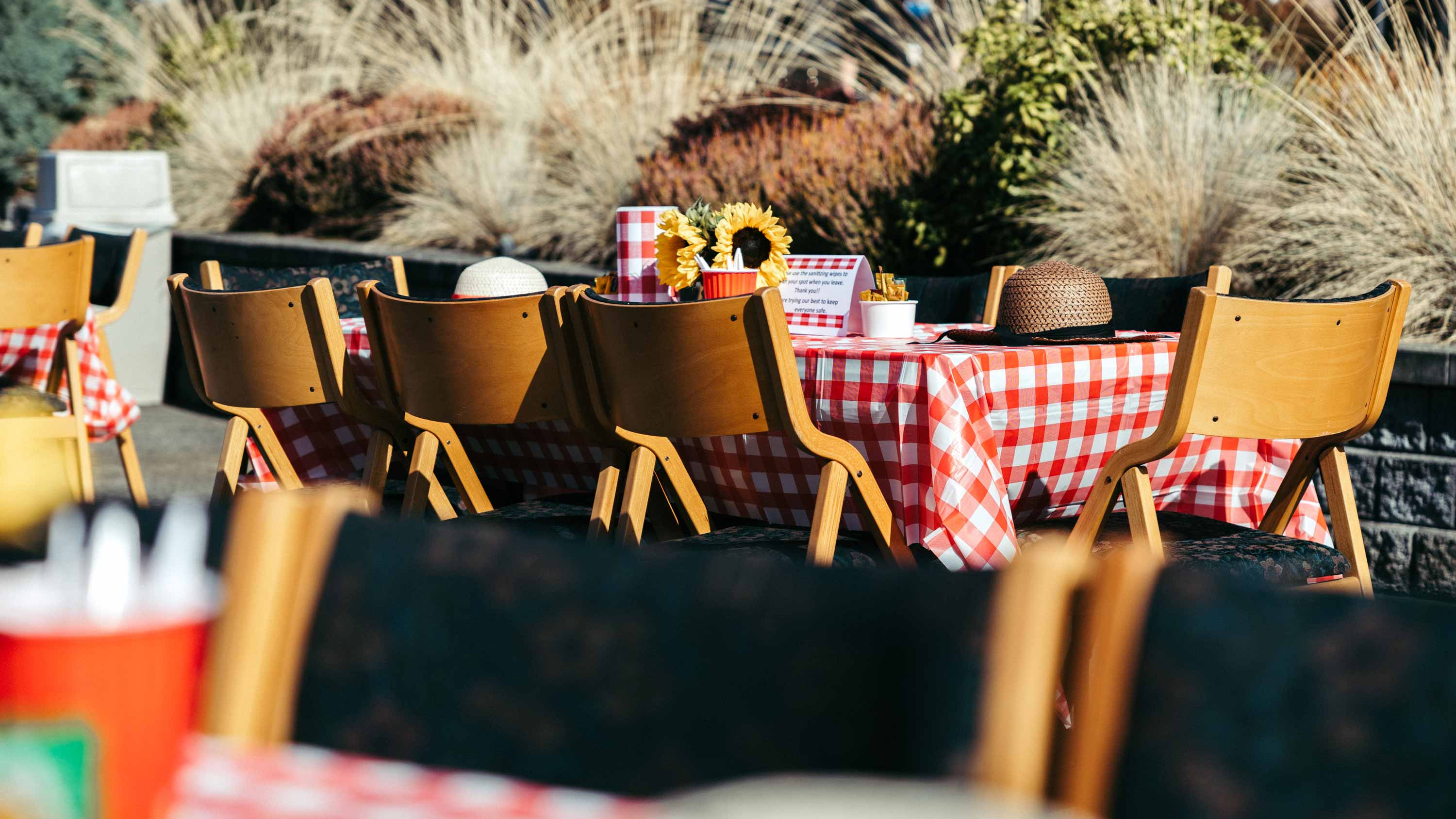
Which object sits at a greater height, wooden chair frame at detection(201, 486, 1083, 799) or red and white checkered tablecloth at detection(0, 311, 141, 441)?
wooden chair frame at detection(201, 486, 1083, 799)

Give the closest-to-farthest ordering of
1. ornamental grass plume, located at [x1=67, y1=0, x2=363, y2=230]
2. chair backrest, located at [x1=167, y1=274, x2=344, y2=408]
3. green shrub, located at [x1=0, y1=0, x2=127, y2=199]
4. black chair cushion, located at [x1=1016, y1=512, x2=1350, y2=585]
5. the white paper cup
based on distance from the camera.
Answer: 1. black chair cushion, located at [x1=1016, y1=512, x2=1350, y2=585]
2. the white paper cup
3. chair backrest, located at [x1=167, y1=274, x2=344, y2=408]
4. ornamental grass plume, located at [x1=67, y1=0, x2=363, y2=230]
5. green shrub, located at [x1=0, y1=0, x2=127, y2=199]

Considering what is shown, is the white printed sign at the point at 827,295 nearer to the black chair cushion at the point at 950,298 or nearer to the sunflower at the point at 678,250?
the sunflower at the point at 678,250

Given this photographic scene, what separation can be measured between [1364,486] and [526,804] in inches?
166

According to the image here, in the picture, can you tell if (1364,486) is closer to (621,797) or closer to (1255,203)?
(1255,203)

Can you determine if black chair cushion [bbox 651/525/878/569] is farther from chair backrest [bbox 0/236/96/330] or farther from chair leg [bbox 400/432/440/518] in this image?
chair backrest [bbox 0/236/96/330]

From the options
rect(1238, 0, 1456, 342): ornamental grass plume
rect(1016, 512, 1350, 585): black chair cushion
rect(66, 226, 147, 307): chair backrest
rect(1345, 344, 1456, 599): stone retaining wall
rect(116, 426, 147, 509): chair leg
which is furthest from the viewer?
rect(66, 226, 147, 307): chair backrest

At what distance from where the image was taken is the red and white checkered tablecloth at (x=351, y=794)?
624 mm

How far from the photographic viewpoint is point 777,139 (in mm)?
7664

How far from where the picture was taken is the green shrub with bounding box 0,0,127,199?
22.7 m

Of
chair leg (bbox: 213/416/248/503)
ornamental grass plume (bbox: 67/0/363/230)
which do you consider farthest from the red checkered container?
ornamental grass plume (bbox: 67/0/363/230)

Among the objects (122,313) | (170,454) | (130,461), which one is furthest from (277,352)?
(170,454)

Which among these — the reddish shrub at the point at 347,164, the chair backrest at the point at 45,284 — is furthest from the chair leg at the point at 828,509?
the reddish shrub at the point at 347,164

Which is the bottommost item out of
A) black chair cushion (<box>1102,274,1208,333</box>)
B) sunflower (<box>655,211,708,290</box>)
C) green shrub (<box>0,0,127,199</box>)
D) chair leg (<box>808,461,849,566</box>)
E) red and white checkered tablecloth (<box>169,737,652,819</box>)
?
chair leg (<box>808,461,849,566</box>)

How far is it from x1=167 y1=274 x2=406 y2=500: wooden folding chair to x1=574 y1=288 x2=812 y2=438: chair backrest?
38.3 inches
